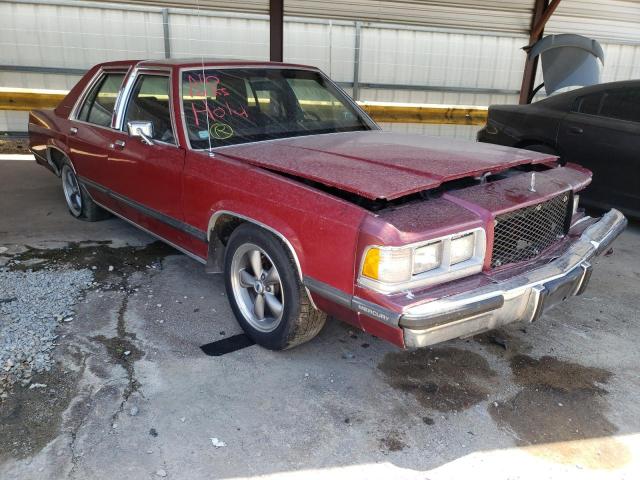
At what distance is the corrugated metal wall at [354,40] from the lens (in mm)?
8812

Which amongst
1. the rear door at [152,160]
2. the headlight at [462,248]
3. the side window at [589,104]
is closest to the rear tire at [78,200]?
the rear door at [152,160]

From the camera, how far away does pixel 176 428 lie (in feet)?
8.03

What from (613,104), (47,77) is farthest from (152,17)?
(613,104)

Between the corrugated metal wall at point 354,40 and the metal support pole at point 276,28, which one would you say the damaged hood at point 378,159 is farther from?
the corrugated metal wall at point 354,40

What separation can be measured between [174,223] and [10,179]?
15.4 ft

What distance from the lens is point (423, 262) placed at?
2387 mm

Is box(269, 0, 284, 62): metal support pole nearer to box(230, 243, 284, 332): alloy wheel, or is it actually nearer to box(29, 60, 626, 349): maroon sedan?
box(29, 60, 626, 349): maroon sedan

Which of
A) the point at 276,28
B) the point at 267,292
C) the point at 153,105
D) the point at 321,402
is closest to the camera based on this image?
the point at 321,402

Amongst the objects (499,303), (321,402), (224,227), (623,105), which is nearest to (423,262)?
(499,303)

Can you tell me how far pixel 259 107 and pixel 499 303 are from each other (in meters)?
2.25

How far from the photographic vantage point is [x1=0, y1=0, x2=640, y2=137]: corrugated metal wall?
8812 mm

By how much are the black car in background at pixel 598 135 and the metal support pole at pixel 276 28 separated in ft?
11.6

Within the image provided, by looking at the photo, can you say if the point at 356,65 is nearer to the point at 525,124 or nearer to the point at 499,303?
the point at 525,124

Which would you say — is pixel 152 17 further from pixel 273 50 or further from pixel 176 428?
pixel 176 428
